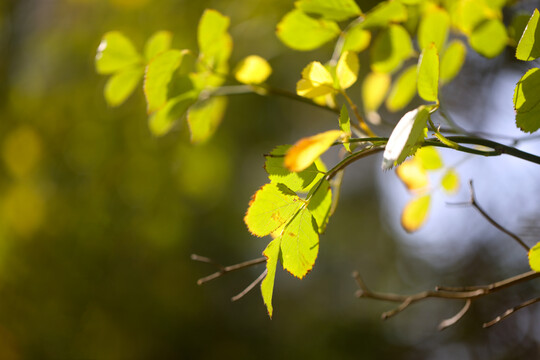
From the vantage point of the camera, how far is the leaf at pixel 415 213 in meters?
0.54

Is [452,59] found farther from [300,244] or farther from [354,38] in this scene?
[300,244]

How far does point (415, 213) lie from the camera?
0.55 meters

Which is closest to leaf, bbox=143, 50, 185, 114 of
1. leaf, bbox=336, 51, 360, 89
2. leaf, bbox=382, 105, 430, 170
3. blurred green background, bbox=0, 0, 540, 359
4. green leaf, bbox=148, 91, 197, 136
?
green leaf, bbox=148, 91, 197, 136

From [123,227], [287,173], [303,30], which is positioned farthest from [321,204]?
[123,227]

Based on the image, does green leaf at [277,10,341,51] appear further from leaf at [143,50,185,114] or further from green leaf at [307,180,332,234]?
green leaf at [307,180,332,234]

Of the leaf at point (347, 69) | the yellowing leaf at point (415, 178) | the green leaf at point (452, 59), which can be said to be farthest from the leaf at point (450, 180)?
the leaf at point (347, 69)

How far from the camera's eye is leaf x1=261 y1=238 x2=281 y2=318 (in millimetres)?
310

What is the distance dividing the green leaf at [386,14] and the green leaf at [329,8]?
0.03 m

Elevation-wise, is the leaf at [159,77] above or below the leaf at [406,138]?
below

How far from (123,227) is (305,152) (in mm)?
1549

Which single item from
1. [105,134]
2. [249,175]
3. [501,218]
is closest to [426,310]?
[501,218]

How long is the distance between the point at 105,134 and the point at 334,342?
133cm

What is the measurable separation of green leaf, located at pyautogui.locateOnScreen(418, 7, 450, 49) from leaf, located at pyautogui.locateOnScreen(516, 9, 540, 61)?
24 cm

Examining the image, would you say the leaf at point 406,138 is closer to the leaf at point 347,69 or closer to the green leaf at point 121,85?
the leaf at point 347,69
